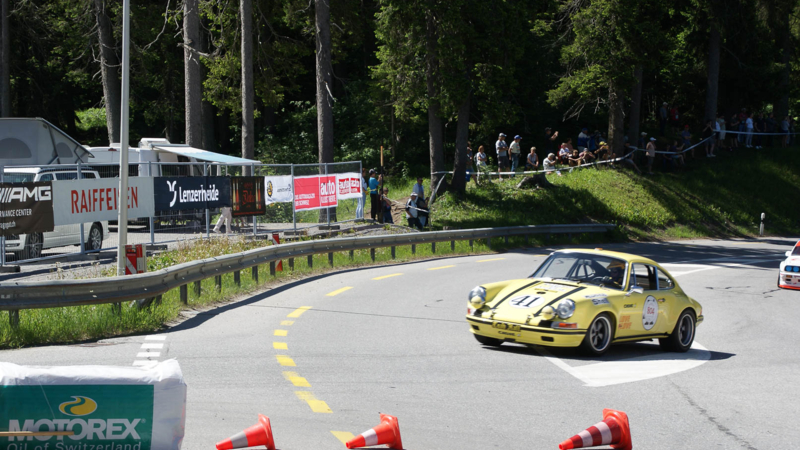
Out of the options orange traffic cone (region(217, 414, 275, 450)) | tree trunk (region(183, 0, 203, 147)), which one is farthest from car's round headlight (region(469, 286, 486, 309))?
tree trunk (region(183, 0, 203, 147))

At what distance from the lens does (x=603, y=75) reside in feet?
110

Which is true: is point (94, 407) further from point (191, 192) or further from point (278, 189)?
point (278, 189)

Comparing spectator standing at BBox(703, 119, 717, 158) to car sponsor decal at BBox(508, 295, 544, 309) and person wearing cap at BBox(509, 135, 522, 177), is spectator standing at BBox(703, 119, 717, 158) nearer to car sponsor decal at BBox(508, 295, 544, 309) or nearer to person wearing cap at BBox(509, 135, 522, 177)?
person wearing cap at BBox(509, 135, 522, 177)

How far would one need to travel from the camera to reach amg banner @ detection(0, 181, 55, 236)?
14727 millimetres

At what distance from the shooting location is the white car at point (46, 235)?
16083mm

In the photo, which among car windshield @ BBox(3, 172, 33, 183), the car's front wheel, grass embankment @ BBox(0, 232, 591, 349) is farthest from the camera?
car windshield @ BBox(3, 172, 33, 183)

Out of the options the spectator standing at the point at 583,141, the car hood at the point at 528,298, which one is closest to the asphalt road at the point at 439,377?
the car hood at the point at 528,298

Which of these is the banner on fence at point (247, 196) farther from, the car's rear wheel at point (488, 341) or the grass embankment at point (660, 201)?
the car's rear wheel at point (488, 341)

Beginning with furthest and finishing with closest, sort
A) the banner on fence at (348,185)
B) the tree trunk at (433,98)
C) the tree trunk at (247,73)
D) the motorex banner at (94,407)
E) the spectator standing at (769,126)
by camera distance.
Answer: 1. the spectator standing at (769,126)
2. the tree trunk at (433,98)
3. the tree trunk at (247,73)
4. the banner on fence at (348,185)
5. the motorex banner at (94,407)

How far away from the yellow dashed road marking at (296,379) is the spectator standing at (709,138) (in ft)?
120

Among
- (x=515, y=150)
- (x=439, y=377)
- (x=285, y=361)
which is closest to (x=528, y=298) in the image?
(x=439, y=377)

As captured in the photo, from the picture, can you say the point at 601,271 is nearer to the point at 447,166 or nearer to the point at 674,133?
the point at 447,166

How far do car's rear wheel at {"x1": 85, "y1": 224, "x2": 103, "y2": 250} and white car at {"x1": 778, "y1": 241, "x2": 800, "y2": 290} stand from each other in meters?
16.0

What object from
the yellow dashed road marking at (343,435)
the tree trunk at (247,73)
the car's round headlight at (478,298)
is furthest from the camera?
the tree trunk at (247,73)
